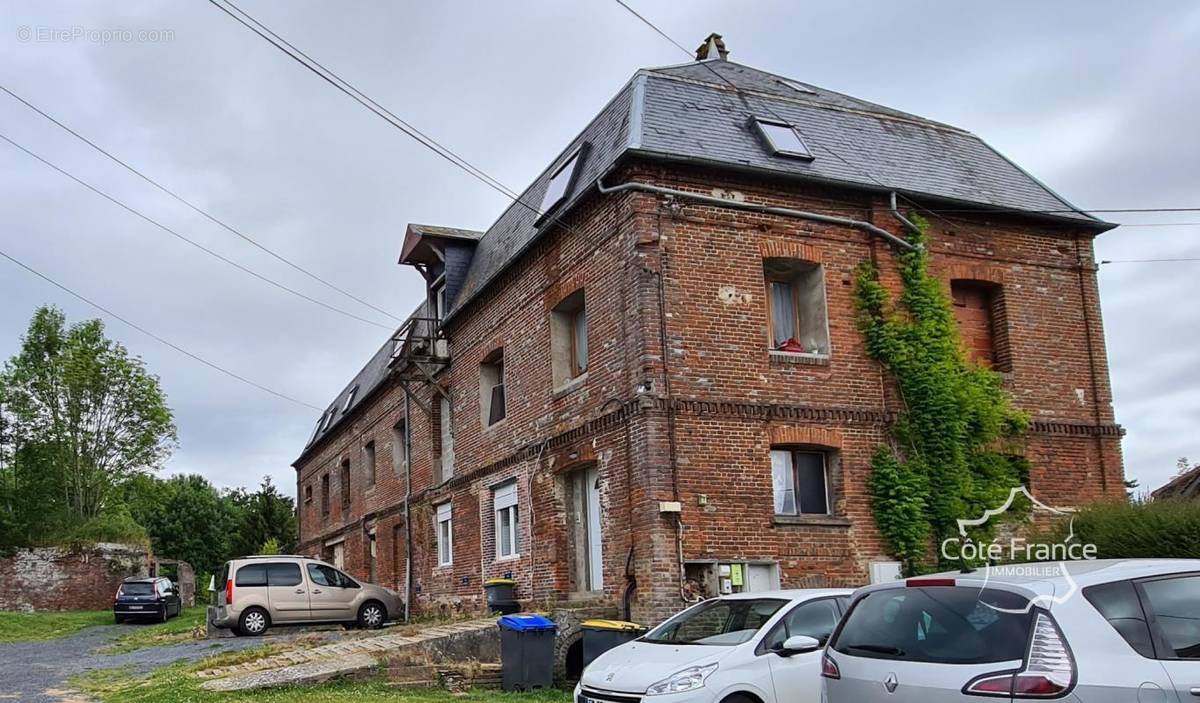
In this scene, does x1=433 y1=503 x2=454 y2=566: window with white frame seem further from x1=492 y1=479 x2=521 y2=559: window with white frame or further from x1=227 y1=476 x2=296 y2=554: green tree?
x1=227 y1=476 x2=296 y2=554: green tree

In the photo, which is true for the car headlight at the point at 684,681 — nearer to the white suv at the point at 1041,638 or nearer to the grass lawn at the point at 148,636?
the white suv at the point at 1041,638

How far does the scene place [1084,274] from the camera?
18766mm

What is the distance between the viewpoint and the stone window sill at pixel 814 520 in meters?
15.7

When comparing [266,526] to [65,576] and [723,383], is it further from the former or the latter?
[723,383]

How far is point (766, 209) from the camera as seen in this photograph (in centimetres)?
1648

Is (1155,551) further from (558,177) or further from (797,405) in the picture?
(558,177)

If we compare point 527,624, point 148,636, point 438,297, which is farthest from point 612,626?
point 148,636

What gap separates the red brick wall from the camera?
15227mm

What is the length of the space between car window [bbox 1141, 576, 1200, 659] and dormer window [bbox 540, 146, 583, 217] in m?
13.1

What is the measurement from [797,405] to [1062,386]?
5195 mm

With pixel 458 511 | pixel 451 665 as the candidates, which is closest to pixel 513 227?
pixel 458 511

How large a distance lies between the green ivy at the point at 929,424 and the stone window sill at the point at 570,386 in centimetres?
443

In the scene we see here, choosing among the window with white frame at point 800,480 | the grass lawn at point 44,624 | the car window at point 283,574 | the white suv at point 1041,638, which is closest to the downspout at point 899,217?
the window with white frame at point 800,480

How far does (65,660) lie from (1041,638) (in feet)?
62.4
